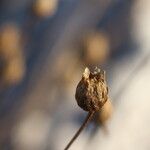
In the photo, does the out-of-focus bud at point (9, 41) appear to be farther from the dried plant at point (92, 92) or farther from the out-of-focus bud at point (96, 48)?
the dried plant at point (92, 92)

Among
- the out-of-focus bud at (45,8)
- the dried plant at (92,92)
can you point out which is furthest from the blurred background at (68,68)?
the dried plant at (92,92)

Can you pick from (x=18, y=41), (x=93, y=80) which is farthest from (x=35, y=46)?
(x=93, y=80)

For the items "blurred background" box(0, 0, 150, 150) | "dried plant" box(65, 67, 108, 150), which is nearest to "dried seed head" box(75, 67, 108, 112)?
"dried plant" box(65, 67, 108, 150)

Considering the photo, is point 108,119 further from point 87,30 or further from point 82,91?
point 82,91

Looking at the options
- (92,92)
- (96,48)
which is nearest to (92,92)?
(92,92)

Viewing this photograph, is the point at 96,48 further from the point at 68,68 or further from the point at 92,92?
the point at 92,92

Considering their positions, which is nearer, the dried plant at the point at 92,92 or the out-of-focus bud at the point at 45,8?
the dried plant at the point at 92,92

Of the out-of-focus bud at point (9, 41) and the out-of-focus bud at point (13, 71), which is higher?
the out-of-focus bud at point (9, 41)
